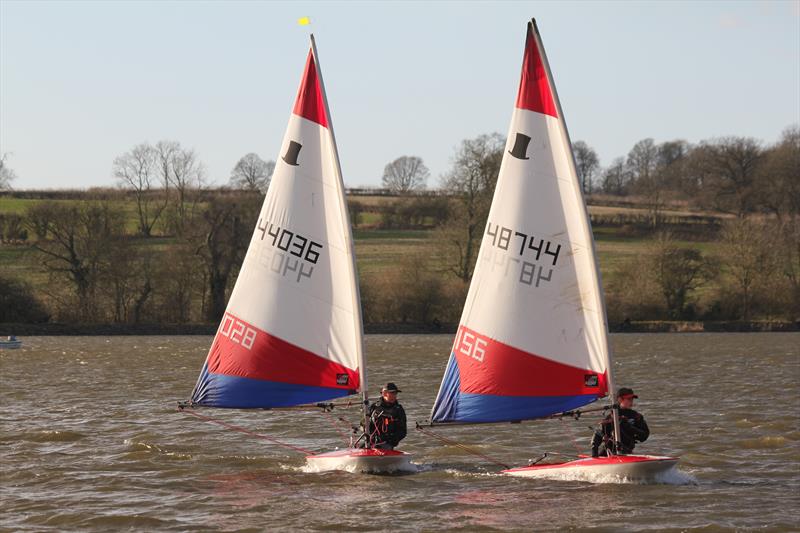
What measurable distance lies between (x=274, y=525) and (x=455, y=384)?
384 centimetres

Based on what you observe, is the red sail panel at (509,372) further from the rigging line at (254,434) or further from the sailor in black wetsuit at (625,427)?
the rigging line at (254,434)

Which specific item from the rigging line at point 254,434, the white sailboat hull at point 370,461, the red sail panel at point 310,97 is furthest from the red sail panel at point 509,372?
the rigging line at point 254,434

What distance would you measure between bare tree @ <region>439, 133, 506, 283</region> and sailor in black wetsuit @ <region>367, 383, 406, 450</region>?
57.9m

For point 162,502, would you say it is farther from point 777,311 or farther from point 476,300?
point 777,311

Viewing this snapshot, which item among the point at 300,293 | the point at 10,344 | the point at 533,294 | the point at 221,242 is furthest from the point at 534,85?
the point at 221,242

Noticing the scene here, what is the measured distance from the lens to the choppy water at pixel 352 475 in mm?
17422

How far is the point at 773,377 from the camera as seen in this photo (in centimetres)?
4197

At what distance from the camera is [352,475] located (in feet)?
65.5

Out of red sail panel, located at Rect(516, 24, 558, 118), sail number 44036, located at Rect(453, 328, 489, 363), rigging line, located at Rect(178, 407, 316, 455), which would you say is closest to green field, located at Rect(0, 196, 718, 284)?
rigging line, located at Rect(178, 407, 316, 455)

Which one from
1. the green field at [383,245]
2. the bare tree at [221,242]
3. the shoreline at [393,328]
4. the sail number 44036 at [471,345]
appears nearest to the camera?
the sail number 44036 at [471,345]

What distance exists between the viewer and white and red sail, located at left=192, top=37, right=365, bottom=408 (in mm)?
19422

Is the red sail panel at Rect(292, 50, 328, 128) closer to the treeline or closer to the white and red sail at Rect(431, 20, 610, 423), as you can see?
the white and red sail at Rect(431, 20, 610, 423)

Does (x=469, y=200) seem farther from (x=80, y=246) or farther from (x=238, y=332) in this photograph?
(x=238, y=332)

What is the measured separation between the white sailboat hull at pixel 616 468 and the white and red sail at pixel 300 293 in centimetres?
368
